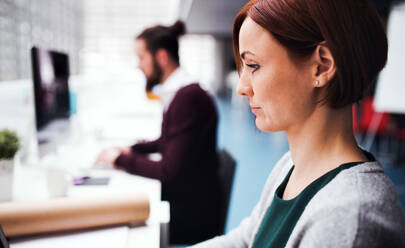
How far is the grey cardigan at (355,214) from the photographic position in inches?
17.2

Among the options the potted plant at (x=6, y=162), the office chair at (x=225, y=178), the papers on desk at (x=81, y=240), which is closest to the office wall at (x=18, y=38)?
the potted plant at (x=6, y=162)

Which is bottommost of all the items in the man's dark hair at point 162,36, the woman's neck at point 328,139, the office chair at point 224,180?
the office chair at point 224,180

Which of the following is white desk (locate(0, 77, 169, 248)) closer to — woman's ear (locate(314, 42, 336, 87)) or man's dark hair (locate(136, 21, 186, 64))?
woman's ear (locate(314, 42, 336, 87))

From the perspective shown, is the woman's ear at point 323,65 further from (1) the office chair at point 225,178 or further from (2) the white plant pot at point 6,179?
(2) the white plant pot at point 6,179

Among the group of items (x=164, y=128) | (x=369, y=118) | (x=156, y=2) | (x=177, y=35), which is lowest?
(x=369, y=118)

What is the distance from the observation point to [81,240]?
815mm

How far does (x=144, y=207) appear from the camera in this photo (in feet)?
2.91

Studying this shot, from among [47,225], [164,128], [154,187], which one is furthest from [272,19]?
[164,128]

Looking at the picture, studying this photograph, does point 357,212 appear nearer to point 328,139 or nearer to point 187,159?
point 328,139

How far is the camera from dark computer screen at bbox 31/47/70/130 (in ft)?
3.98

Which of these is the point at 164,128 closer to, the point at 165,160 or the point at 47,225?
the point at 165,160

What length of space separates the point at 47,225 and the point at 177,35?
116 centimetres

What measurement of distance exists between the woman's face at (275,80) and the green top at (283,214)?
0.12m

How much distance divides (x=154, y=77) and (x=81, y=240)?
1054 millimetres
